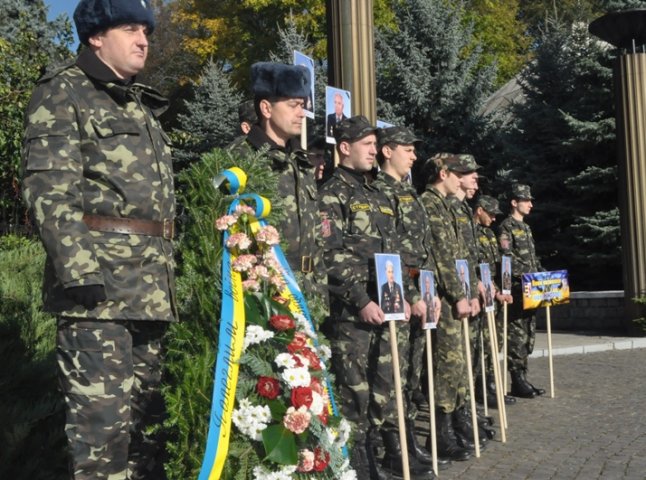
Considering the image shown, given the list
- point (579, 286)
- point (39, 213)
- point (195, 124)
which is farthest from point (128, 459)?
point (195, 124)

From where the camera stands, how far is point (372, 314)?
585cm

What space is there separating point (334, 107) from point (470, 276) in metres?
1.87

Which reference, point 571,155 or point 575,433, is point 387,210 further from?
point 571,155

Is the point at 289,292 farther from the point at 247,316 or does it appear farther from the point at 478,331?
the point at 478,331

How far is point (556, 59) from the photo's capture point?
851 inches

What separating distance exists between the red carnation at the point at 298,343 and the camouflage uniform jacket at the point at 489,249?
6366mm

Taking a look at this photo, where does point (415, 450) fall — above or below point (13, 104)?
below

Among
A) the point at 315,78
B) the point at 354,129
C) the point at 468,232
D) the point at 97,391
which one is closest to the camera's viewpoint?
the point at 97,391

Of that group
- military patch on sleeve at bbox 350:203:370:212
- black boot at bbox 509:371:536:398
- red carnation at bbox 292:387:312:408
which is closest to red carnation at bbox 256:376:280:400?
red carnation at bbox 292:387:312:408

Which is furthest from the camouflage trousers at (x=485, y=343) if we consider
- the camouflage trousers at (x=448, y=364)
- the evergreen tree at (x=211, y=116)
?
the evergreen tree at (x=211, y=116)

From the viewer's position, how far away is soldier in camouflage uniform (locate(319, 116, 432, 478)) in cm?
588

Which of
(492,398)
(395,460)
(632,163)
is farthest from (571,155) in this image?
(395,460)

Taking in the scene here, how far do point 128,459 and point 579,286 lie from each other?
1742cm

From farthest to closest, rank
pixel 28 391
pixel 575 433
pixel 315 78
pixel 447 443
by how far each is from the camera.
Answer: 1. pixel 315 78
2. pixel 575 433
3. pixel 447 443
4. pixel 28 391
